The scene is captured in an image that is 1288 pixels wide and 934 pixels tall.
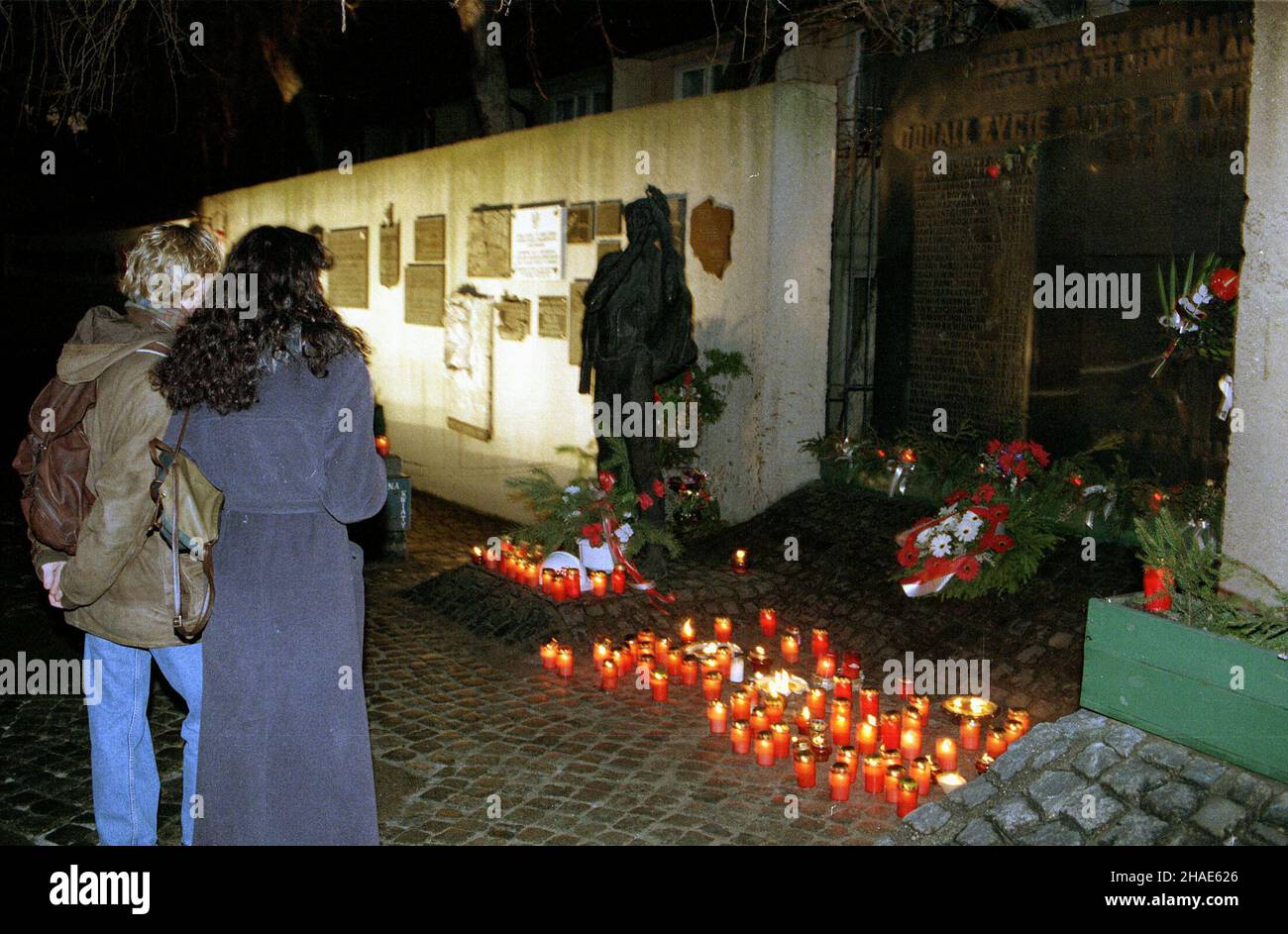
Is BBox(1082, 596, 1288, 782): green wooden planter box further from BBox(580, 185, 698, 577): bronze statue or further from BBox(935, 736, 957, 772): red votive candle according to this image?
BBox(580, 185, 698, 577): bronze statue

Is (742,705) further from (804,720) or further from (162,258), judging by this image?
(162,258)

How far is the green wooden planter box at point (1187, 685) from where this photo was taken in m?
3.62

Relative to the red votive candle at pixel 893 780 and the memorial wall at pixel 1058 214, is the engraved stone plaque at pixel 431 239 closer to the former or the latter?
the memorial wall at pixel 1058 214

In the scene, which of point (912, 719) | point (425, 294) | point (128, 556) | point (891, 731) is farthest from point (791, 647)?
point (425, 294)

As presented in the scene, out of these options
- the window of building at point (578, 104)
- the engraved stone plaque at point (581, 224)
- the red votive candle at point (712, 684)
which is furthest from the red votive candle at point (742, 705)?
the window of building at point (578, 104)

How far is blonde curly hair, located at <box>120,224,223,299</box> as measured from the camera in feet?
11.4

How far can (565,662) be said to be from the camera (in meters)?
6.48

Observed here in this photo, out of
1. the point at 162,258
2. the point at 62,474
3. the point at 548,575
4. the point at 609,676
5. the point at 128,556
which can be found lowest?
the point at 609,676

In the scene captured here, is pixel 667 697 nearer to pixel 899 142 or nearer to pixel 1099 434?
pixel 1099 434

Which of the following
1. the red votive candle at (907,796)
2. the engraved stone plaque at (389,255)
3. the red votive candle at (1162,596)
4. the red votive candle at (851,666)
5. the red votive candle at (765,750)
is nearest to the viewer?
the red votive candle at (1162,596)

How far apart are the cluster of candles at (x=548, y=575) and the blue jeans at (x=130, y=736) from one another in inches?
148

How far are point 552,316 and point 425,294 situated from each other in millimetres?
2710

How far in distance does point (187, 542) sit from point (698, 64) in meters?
12.3
